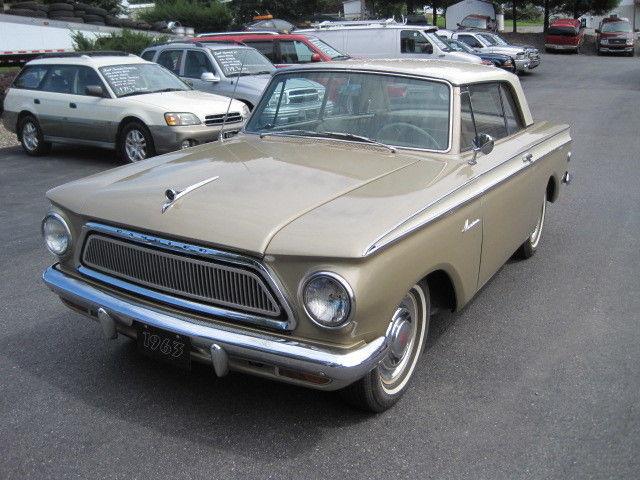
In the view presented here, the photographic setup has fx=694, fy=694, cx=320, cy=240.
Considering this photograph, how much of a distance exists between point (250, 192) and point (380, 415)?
4.18ft

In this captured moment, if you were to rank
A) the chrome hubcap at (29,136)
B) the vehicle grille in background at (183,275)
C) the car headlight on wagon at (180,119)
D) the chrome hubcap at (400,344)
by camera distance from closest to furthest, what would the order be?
the vehicle grille in background at (183,275)
the chrome hubcap at (400,344)
the car headlight on wagon at (180,119)
the chrome hubcap at (29,136)

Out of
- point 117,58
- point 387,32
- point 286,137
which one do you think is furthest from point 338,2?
point 286,137

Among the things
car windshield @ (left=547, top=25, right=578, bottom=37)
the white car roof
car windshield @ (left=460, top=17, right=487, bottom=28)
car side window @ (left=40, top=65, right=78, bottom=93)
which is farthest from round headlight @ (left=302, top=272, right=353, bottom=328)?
car windshield @ (left=460, top=17, right=487, bottom=28)

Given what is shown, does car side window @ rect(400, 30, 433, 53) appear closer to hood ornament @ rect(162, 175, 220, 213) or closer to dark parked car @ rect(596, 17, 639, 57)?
hood ornament @ rect(162, 175, 220, 213)

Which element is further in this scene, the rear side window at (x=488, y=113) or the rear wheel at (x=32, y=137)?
the rear wheel at (x=32, y=137)

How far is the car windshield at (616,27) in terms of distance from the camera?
3478 centimetres

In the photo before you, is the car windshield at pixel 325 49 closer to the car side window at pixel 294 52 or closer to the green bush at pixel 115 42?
the car side window at pixel 294 52

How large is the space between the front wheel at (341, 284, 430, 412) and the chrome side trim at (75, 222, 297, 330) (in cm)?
53

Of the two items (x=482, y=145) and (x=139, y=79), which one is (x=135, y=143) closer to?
(x=139, y=79)

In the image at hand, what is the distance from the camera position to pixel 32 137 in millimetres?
11297

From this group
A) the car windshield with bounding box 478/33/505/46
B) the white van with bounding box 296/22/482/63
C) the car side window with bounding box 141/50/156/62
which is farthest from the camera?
the car windshield with bounding box 478/33/505/46

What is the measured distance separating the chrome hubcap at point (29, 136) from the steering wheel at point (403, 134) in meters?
8.57

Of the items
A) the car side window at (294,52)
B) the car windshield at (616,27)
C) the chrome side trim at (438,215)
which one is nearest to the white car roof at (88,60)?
the car side window at (294,52)

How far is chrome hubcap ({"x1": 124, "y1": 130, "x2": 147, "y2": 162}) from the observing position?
32.4 feet
